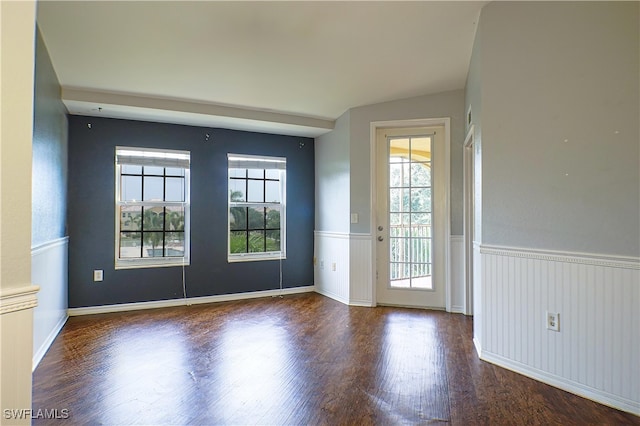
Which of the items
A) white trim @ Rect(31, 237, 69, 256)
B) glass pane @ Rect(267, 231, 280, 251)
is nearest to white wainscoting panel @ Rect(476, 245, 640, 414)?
glass pane @ Rect(267, 231, 280, 251)

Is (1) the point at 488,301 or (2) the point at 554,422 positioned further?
(1) the point at 488,301

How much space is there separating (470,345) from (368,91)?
8.99 feet

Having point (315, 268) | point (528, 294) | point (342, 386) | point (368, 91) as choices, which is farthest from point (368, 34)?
point (315, 268)

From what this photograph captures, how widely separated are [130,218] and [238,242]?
53.0 inches

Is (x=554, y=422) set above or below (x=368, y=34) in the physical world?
below

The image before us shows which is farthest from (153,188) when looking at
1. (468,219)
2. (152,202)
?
(468,219)

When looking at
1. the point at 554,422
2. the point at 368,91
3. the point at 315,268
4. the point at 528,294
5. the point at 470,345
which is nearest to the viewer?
the point at 554,422

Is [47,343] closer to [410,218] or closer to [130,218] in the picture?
[130,218]

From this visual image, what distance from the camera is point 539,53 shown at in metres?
2.57

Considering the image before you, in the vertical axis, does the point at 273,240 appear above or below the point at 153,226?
below

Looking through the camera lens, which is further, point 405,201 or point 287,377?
point 405,201

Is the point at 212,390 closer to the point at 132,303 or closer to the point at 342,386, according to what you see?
the point at 342,386

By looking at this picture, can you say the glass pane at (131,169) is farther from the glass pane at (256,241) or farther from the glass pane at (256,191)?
the glass pane at (256,241)

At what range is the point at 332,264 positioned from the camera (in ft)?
16.5
